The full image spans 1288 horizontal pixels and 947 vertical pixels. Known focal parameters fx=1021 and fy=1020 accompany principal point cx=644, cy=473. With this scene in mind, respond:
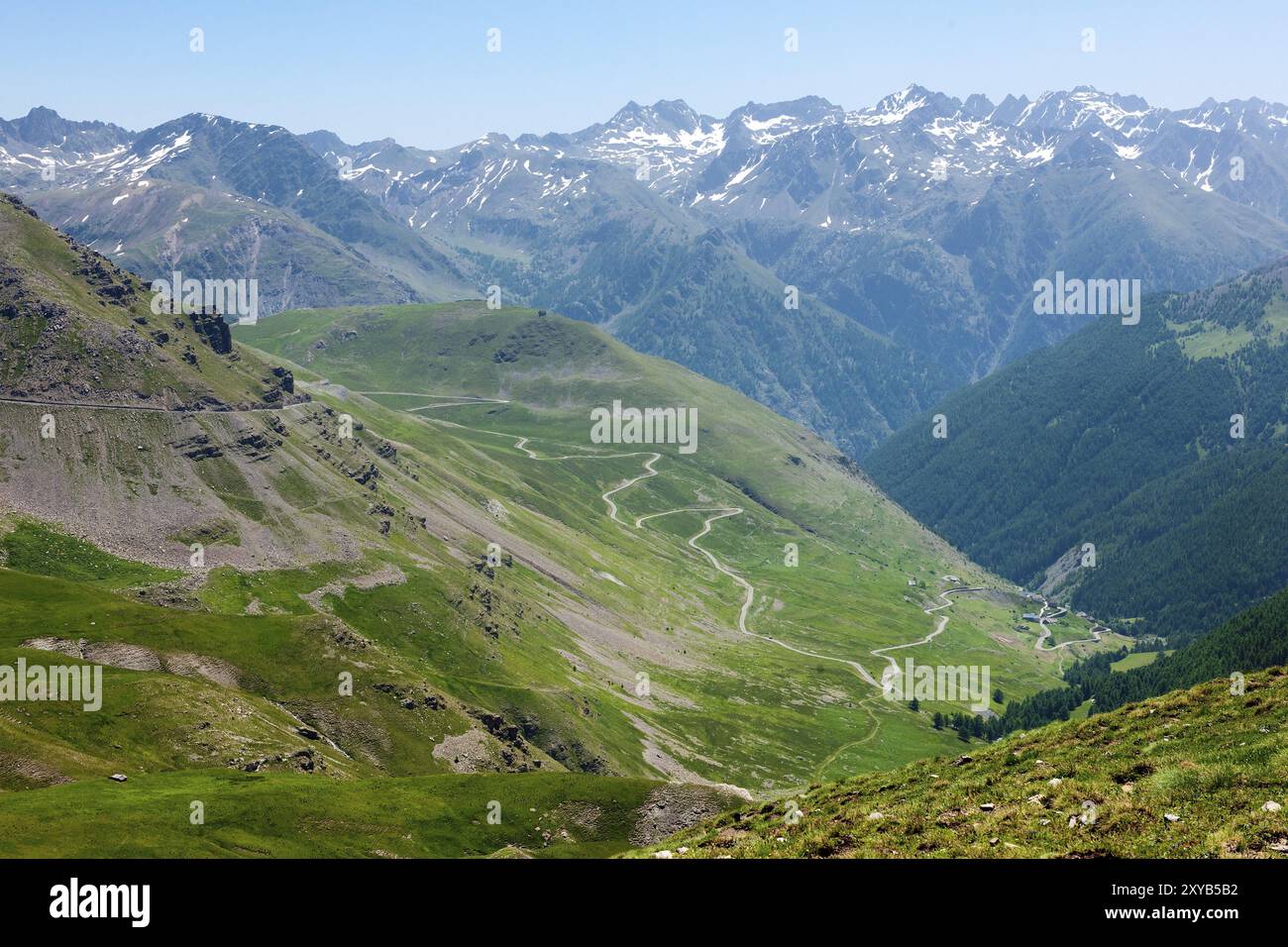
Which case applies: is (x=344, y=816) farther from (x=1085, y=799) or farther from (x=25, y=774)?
(x=1085, y=799)

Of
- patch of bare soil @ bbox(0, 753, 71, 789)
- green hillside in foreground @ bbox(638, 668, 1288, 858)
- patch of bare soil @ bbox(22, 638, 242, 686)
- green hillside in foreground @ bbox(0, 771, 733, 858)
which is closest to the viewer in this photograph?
green hillside in foreground @ bbox(638, 668, 1288, 858)

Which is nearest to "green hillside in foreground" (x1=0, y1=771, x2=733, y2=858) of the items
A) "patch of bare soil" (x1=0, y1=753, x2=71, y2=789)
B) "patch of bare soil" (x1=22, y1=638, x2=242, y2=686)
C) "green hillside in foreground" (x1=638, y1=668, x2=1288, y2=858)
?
"patch of bare soil" (x1=0, y1=753, x2=71, y2=789)

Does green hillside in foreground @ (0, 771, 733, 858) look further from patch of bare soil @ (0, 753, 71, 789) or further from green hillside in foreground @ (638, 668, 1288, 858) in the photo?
green hillside in foreground @ (638, 668, 1288, 858)

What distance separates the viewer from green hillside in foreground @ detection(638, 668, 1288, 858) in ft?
117

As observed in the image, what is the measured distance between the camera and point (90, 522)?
623ft

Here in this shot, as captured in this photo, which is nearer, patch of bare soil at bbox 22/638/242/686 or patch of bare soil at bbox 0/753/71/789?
patch of bare soil at bbox 0/753/71/789

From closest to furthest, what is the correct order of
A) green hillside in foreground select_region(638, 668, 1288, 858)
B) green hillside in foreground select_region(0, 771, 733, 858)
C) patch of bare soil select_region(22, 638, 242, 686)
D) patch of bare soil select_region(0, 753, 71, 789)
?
green hillside in foreground select_region(638, 668, 1288, 858)
green hillside in foreground select_region(0, 771, 733, 858)
patch of bare soil select_region(0, 753, 71, 789)
patch of bare soil select_region(22, 638, 242, 686)

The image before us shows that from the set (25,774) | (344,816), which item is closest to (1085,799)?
(344,816)

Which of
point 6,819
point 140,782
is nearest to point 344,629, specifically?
point 140,782

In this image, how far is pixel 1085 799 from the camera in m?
40.8

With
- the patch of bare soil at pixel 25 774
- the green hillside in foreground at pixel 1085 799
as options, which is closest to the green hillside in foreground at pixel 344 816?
the patch of bare soil at pixel 25 774

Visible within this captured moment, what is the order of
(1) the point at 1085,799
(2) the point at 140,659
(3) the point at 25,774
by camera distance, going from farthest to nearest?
(2) the point at 140,659
(3) the point at 25,774
(1) the point at 1085,799
